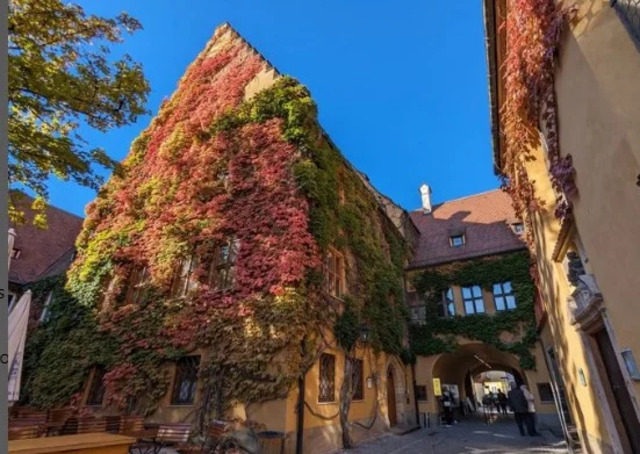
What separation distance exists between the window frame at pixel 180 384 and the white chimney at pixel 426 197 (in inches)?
772

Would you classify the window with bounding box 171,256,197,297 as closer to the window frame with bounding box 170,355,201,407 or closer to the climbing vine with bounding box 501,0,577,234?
the window frame with bounding box 170,355,201,407

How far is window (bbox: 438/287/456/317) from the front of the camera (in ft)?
56.1

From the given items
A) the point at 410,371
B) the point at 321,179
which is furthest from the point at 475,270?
the point at 321,179

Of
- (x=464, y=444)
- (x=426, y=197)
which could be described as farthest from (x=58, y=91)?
(x=426, y=197)

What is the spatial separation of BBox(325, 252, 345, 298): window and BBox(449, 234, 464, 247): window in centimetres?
980

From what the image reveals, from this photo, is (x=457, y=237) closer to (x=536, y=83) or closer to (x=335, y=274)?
(x=335, y=274)

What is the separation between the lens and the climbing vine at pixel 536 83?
5145 millimetres

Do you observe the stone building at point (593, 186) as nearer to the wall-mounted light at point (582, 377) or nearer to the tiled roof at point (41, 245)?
the wall-mounted light at point (582, 377)

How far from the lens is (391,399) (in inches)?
564

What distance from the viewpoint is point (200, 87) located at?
665 inches

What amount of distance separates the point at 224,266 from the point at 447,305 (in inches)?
450

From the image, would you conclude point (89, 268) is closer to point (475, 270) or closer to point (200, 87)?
point (200, 87)

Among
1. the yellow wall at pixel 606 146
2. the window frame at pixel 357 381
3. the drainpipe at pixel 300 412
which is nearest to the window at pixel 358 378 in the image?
the window frame at pixel 357 381

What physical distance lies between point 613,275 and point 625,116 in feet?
6.53
